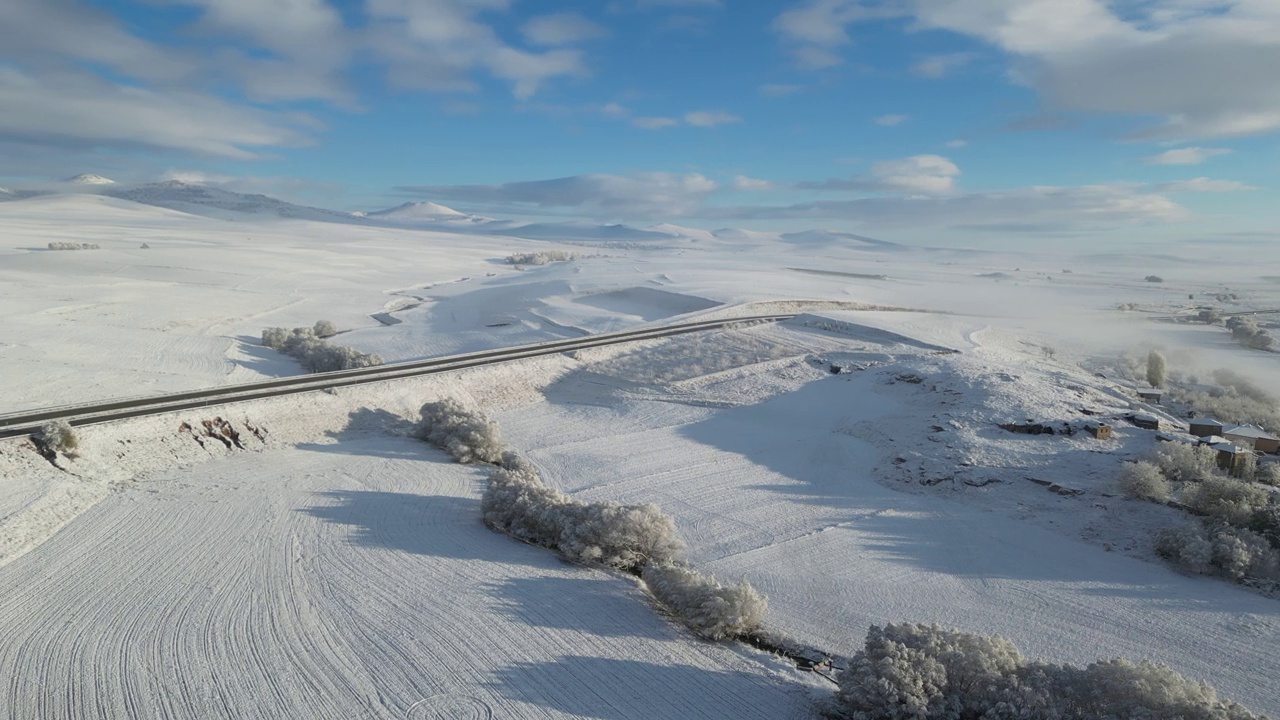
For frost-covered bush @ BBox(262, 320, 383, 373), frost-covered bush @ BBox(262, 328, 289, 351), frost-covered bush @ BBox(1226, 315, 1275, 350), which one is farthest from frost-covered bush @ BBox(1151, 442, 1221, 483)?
frost-covered bush @ BBox(1226, 315, 1275, 350)

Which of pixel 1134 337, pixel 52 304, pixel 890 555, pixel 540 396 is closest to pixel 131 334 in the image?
pixel 52 304

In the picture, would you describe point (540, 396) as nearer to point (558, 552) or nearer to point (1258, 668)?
point (558, 552)

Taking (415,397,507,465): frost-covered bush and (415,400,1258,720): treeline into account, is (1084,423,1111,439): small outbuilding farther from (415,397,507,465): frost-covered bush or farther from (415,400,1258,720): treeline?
(415,397,507,465): frost-covered bush

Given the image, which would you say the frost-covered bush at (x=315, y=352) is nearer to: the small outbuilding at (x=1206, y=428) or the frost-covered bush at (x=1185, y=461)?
the frost-covered bush at (x=1185, y=461)

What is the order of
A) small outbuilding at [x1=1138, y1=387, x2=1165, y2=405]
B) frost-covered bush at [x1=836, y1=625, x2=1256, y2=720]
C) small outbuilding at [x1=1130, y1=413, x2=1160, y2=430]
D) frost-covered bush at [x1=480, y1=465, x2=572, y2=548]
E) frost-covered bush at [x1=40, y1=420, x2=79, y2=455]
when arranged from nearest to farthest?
1. frost-covered bush at [x1=836, y1=625, x2=1256, y2=720]
2. frost-covered bush at [x1=480, y1=465, x2=572, y2=548]
3. frost-covered bush at [x1=40, y1=420, x2=79, y2=455]
4. small outbuilding at [x1=1130, y1=413, x2=1160, y2=430]
5. small outbuilding at [x1=1138, y1=387, x2=1165, y2=405]

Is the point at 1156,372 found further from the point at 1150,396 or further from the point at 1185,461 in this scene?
the point at 1185,461

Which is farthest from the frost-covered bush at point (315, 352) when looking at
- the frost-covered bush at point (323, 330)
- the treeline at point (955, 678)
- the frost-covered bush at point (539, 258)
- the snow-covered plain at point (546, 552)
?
the frost-covered bush at point (539, 258)

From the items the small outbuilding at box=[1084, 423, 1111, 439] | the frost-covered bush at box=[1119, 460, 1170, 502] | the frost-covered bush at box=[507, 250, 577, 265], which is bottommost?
the frost-covered bush at box=[1119, 460, 1170, 502]
